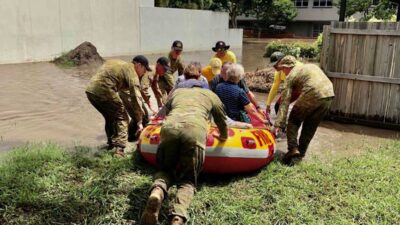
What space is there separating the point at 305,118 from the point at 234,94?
111 cm

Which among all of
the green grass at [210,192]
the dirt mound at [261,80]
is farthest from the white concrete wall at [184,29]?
the green grass at [210,192]

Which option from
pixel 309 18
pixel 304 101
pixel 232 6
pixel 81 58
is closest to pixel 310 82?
pixel 304 101

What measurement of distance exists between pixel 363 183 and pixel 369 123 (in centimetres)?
370

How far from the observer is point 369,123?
8508 millimetres

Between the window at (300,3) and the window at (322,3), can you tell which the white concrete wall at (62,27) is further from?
the window at (300,3)

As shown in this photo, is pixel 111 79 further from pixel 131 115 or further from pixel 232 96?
pixel 232 96

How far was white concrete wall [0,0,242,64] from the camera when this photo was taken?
1878 cm

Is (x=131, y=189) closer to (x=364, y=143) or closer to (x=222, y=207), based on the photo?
(x=222, y=207)

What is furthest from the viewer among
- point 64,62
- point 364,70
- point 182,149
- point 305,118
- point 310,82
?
point 64,62

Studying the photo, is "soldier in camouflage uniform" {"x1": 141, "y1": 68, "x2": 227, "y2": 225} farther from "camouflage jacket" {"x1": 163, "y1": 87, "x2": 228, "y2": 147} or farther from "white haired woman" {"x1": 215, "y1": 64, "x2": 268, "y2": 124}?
"white haired woman" {"x1": 215, "y1": 64, "x2": 268, "y2": 124}

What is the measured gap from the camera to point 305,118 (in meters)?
5.98

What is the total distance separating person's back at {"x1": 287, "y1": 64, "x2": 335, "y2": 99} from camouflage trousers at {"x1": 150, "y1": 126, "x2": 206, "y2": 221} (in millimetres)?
2120

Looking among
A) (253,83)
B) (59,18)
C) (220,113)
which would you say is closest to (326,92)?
(220,113)

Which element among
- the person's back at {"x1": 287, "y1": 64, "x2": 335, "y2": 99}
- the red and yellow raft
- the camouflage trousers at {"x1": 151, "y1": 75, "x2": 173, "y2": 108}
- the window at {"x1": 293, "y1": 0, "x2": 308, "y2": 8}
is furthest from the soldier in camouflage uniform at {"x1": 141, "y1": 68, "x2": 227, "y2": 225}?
the window at {"x1": 293, "y1": 0, "x2": 308, "y2": 8}
